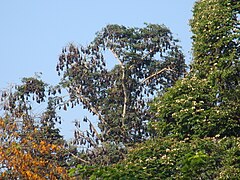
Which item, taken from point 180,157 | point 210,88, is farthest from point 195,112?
point 180,157

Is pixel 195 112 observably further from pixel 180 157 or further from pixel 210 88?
pixel 180 157

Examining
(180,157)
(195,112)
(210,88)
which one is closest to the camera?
(180,157)

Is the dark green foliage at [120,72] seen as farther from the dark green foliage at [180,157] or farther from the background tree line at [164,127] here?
the dark green foliage at [180,157]

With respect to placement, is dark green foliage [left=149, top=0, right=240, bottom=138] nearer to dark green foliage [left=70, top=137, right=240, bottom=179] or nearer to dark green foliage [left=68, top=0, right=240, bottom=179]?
dark green foliage [left=68, top=0, right=240, bottom=179]

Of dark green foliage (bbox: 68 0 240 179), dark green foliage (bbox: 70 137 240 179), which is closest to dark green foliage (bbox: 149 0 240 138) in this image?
dark green foliage (bbox: 68 0 240 179)

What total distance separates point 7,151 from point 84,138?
31.9 ft

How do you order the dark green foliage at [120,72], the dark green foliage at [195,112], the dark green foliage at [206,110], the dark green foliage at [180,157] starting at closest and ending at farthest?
the dark green foliage at [180,157] → the dark green foliage at [206,110] → the dark green foliage at [195,112] → the dark green foliage at [120,72]

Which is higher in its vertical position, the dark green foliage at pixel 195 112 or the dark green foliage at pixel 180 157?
the dark green foliage at pixel 195 112

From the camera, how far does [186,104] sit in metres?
17.2

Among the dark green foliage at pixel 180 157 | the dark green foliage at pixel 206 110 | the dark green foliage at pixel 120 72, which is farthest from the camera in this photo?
the dark green foliage at pixel 120 72

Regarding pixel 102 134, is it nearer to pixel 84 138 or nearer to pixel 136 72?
pixel 84 138

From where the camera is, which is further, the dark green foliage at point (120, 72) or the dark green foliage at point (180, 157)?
the dark green foliage at point (120, 72)

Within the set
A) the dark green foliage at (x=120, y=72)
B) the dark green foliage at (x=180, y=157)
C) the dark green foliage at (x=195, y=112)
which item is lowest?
the dark green foliage at (x=180, y=157)

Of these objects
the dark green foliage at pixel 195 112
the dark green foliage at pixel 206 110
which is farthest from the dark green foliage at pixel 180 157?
the dark green foliage at pixel 195 112
